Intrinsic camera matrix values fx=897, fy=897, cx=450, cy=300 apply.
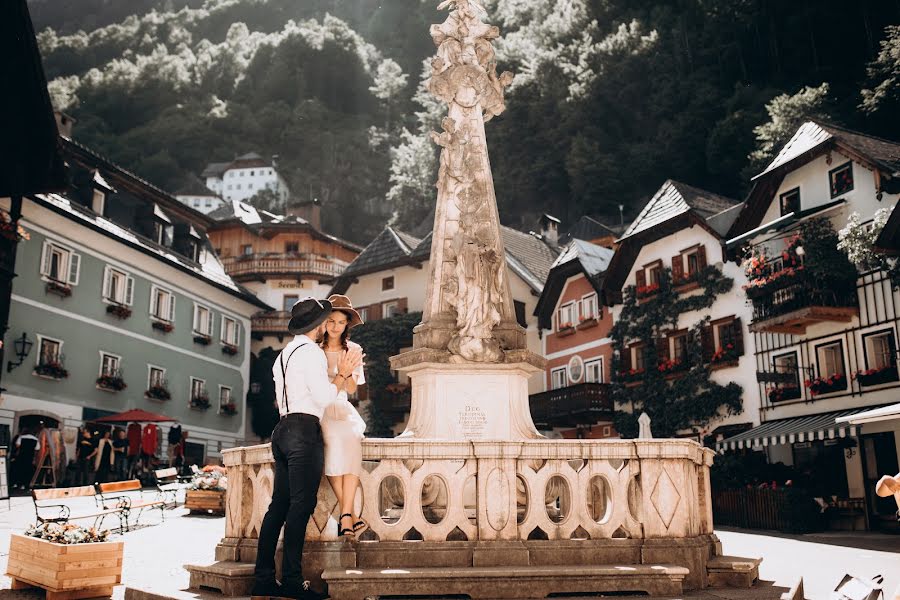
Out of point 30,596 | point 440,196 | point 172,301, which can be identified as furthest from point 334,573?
point 172,301

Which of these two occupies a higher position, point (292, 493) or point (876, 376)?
point (876, 376)

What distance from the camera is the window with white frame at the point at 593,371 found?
33.9m

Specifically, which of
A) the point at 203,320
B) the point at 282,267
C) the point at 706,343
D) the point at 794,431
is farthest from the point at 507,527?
the point at 282,267

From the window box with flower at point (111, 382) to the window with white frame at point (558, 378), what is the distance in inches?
639

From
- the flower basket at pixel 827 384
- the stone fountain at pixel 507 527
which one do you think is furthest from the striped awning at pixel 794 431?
the stone fountain at pixel 507 527

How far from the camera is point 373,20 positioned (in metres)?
108

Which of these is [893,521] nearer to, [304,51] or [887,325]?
[887,325]

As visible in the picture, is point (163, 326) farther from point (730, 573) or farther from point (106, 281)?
point (730, 573)

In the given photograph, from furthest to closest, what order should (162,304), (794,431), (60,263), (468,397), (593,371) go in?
(162,304) → (593,371) → (60,263) → (794,431) → (468,397)

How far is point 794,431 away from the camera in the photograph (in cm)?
2259

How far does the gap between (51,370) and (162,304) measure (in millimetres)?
7675

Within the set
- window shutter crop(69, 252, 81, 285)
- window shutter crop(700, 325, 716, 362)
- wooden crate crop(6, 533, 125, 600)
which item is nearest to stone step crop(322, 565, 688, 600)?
wooden crate crop(6, 533, 125, 600)

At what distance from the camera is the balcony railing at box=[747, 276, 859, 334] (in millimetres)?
23312

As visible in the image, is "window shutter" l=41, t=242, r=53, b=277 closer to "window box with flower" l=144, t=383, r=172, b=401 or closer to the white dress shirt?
"window box with flower" l=144, t=383, r=172, b=401
